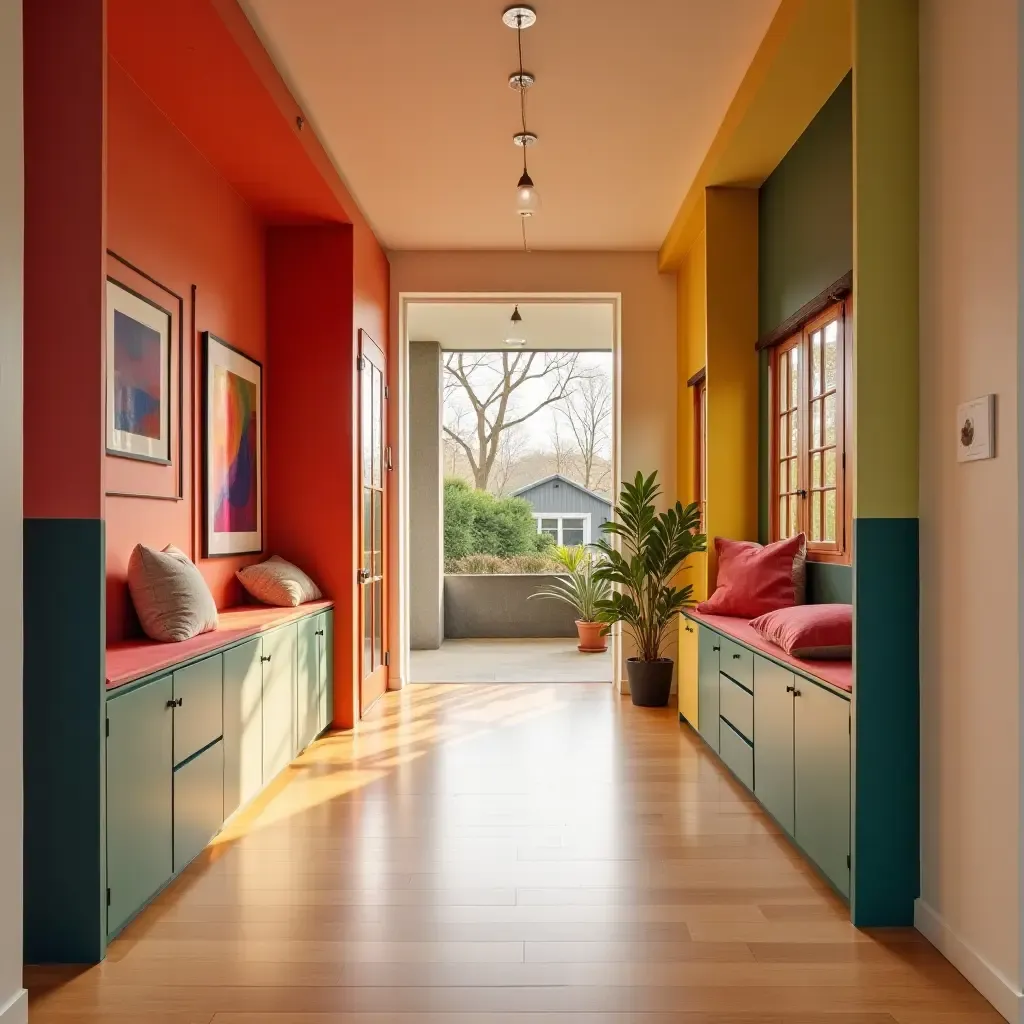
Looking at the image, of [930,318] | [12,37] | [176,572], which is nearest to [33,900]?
[176,572]

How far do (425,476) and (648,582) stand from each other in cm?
382

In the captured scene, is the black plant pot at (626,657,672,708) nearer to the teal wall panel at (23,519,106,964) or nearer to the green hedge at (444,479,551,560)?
the teal wall panel at (23,519,106,964)

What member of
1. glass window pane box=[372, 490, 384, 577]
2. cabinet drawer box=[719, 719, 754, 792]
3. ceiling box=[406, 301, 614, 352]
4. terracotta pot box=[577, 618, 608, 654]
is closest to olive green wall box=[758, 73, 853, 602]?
cabinet drawer box=[719, 719, 754, 792]

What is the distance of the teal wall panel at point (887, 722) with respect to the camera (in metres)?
2.56

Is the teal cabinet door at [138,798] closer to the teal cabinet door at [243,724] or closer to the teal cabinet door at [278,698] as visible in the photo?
the teal cabinet door at [243,724]

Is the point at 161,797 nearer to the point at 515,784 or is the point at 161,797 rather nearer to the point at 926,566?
the point at 515,784

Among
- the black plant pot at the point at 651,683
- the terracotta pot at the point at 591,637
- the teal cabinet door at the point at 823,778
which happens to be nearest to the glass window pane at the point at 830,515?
the teal cabinet door at the point at 823,778

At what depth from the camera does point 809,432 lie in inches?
172

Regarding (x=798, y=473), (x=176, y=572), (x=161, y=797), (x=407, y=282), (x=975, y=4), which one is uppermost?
(x=407, y=282)

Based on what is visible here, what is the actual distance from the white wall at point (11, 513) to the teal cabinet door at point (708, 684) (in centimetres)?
309

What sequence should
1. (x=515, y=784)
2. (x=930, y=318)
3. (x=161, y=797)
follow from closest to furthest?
(x=930, y=318) → (x=161, y=797) → (x=515, y=784)

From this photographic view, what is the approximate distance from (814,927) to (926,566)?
1059 millimetres

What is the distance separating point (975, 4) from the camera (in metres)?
2.28

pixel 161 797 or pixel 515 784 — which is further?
pixel 515 784
